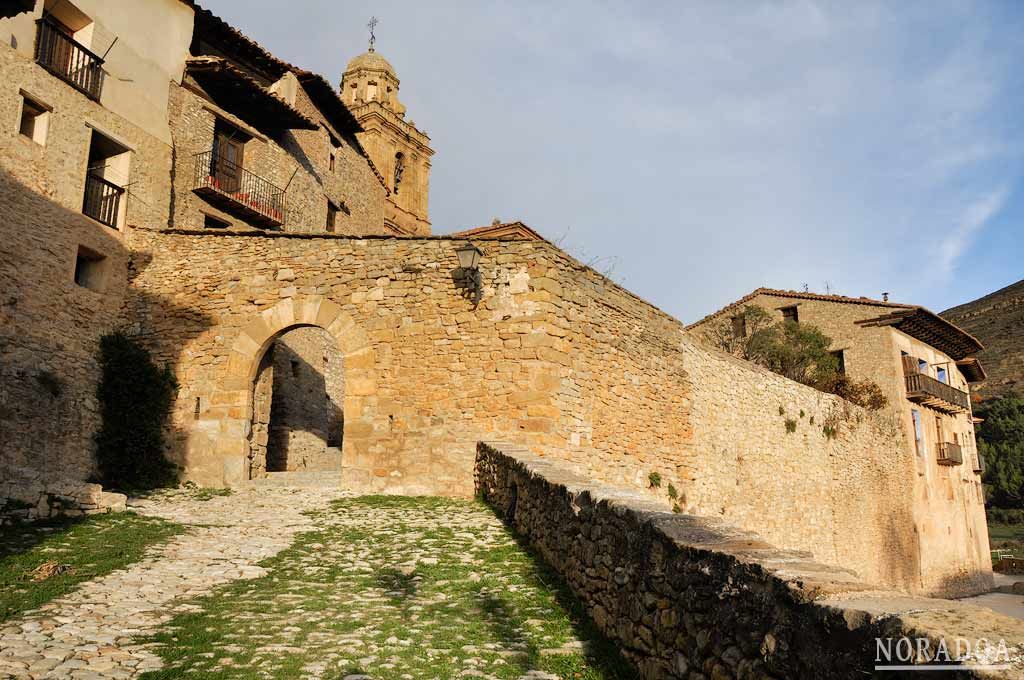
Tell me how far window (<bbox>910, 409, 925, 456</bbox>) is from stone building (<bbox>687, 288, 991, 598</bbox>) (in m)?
0.04

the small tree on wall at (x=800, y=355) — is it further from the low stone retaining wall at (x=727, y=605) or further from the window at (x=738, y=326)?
the low stone retaining wall at (x=727, y=605)

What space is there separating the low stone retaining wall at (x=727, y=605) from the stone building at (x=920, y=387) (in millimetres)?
23703

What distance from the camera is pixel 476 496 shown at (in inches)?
412

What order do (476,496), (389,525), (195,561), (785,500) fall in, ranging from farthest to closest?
(785,500) → (476,496) → (389,525) → (195,561)

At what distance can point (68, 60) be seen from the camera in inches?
494

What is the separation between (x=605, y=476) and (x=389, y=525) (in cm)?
481

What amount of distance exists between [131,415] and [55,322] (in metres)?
1.89

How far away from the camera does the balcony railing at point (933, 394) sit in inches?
1015

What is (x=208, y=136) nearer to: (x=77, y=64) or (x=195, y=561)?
(x=77, y=64)

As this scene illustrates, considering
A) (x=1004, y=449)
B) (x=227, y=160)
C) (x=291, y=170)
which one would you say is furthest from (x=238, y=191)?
(x=1004, y=449)

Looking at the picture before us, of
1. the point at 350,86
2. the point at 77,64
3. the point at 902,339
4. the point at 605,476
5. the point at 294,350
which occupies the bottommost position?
the point at 605,476

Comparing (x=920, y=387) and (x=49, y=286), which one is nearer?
(x=49, y=286)

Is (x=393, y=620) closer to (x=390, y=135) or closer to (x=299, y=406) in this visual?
(x=299, y=406)

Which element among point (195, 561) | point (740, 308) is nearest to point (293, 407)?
point (195, 561)
